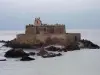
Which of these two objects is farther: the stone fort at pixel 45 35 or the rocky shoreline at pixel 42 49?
the stone fort at pixel 45 35

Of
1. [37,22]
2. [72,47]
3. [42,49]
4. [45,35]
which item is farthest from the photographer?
[37,22]

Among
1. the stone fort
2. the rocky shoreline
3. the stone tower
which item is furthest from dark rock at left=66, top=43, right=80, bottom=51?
→ the stone tower

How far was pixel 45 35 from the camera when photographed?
35.8 metres

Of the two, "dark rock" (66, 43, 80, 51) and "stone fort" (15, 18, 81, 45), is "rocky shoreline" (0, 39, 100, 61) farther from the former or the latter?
"stone fort" (15, 18, 81, 45)

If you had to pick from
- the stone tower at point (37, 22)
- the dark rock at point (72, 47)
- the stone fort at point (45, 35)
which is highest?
the stone tower at point (37, 22)

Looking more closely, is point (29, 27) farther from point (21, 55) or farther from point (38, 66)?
point (38, 66)

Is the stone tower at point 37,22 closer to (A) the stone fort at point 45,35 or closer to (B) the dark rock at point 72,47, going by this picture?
(A) the stone fort at point 45,35

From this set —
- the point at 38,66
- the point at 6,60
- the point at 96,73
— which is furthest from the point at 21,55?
the point at 96,73

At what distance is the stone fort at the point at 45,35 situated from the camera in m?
35.7

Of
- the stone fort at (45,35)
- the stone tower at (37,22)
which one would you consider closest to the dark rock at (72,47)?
the stone fort at (45,35)

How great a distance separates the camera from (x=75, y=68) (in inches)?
866

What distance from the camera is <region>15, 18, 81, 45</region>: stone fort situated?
35.7 meters

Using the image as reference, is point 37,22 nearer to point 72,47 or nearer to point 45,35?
point 45,35

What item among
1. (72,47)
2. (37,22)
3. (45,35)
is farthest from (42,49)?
(37,22)
